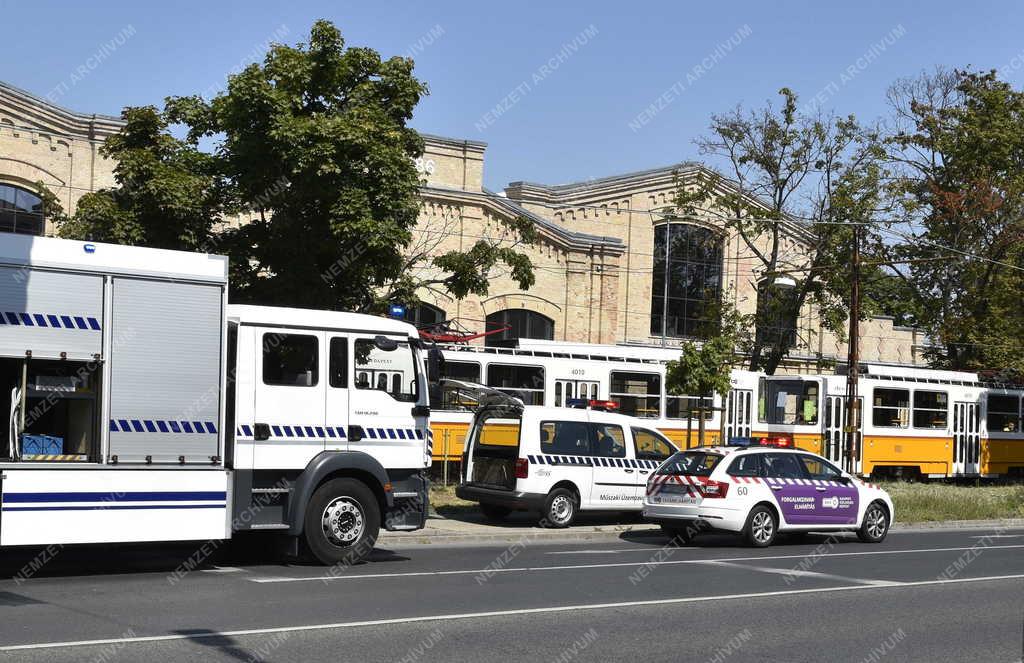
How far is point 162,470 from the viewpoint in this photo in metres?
12.6

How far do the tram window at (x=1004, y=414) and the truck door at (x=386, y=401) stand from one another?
2598 centimetres

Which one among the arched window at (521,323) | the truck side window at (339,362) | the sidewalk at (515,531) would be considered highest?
the arched window at (521,323)

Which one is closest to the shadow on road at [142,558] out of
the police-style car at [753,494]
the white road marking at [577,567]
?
the white road marking at [577,567]

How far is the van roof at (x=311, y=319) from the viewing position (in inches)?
534

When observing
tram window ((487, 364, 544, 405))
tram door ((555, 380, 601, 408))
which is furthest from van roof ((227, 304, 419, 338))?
tram door ((555, 380, 601, 408))

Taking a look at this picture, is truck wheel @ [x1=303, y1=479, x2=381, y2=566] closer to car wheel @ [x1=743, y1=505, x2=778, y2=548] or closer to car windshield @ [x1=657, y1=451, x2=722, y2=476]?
car windshield @ [x1=657, y1=451, x2=722, y2=476]

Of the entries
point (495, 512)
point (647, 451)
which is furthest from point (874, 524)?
point (495, 512)

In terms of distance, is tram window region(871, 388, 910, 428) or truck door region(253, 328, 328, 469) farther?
tram window region(871, 388, 910, 428)

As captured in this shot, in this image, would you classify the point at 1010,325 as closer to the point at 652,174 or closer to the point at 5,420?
the point at 652,174

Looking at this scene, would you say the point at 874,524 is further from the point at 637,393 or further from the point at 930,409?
the point at 930,409

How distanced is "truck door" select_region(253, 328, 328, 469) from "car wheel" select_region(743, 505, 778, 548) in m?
7.07

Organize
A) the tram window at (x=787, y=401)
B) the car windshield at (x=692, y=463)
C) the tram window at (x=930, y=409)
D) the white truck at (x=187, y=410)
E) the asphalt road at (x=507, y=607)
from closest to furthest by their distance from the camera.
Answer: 1. the asphalt road at (x=507, y=607)
2. the white truck at (x=187, y=410)
3. the car windshield at (x=692, y=463)
4. the tram window at (x=787, y=401)
5. the tram window at (x=930, y=409)

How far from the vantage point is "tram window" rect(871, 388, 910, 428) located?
32844 millimetres

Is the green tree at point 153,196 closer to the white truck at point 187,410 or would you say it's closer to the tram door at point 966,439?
the white truck at point 187,410
